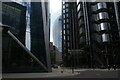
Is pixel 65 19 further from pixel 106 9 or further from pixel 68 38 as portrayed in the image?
pixel 106 9

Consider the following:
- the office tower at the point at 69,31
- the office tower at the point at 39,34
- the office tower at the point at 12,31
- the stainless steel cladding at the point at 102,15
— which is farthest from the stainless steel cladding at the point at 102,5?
the office tower at the point at 12,31

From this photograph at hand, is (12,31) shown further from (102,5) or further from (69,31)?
(69,31)

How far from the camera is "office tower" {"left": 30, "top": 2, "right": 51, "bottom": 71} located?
29.2 meters

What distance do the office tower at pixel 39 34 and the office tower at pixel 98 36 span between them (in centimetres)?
2896

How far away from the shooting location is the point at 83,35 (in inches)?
2437

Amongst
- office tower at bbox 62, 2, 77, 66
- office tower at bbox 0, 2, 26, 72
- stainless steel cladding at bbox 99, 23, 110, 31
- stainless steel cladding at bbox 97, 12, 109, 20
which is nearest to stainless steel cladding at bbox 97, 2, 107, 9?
stainless steel cladding at bbox 97, 12, 109, 20

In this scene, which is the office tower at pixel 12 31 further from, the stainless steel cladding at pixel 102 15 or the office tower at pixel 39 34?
the stainless steel cladding at pixel 102 15

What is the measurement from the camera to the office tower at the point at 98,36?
182ft

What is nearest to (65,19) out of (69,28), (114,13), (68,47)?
(69,28)

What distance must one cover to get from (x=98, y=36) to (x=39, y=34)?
33529 millimetres

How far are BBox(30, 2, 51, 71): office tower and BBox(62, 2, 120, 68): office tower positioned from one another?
2896 centimetres

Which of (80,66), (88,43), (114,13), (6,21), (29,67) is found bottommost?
(80,66)

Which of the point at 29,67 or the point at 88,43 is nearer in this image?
the point at 29,67

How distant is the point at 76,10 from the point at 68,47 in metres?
19.7
